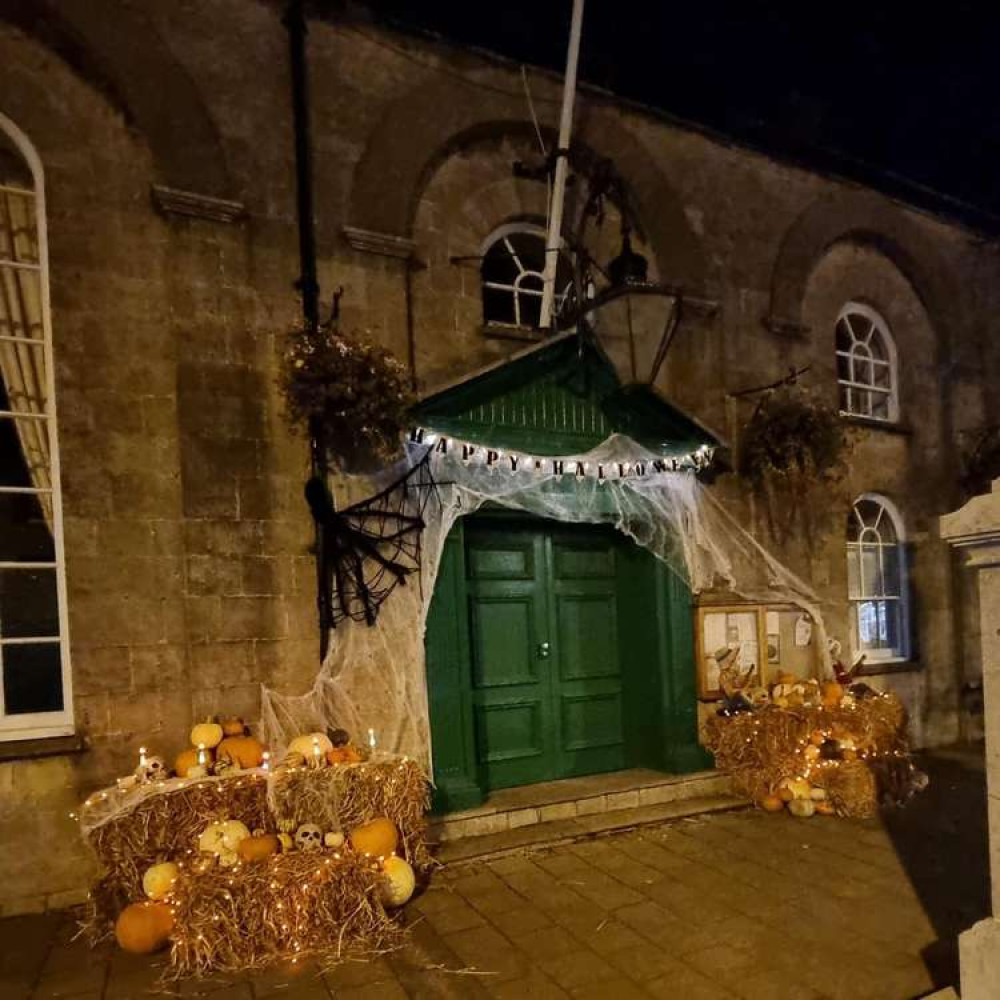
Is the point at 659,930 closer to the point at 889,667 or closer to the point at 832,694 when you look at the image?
the point at 832,694

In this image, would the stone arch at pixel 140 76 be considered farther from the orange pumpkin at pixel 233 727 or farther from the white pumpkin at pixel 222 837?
the white pumpkin at pixel 222 837

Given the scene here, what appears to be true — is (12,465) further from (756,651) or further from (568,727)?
(756,651)

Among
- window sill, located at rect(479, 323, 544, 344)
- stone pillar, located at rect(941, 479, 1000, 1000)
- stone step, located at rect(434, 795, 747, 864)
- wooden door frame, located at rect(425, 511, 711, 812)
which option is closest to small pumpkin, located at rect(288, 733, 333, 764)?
wooden door frame, located at rect(425, 511, 711, 812)

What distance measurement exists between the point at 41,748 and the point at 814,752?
5.55 meters

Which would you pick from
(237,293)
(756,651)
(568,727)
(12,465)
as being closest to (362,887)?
(568,727)

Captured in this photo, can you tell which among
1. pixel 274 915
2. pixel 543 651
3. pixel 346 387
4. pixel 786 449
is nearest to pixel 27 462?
pixel 346 387

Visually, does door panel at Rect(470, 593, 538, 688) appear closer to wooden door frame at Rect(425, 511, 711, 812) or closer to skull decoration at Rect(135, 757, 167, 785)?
wooden door frame at Rect(425, 511, 711, 812)

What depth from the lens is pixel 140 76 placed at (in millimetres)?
4922

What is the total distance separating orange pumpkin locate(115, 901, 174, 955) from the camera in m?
3.84

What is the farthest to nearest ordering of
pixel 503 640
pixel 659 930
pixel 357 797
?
pixel 503 640 < pixel 357 797 < pixel 659 930

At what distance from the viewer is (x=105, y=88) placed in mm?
4941

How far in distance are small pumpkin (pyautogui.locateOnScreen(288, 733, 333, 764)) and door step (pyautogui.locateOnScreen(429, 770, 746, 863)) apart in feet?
3.79

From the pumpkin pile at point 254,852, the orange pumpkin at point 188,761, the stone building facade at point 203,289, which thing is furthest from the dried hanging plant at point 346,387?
the orange pumpkin at point 188,761

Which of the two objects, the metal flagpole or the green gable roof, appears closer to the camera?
the green gable roof
